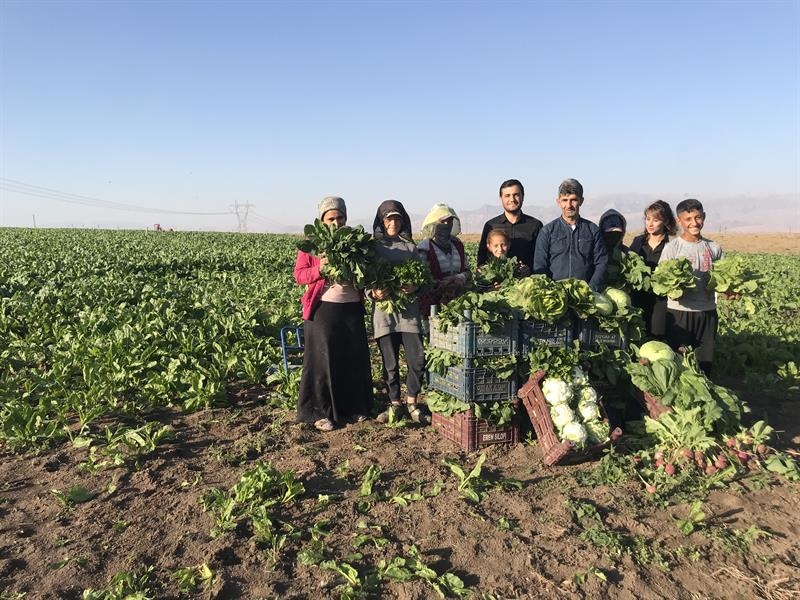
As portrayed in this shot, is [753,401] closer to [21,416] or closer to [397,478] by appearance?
[397,478]

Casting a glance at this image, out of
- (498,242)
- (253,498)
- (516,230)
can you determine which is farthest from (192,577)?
(516,230)

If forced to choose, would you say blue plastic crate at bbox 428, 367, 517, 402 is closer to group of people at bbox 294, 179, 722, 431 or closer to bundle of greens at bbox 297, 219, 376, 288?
group of people at bbox 294, 179, 722, 431

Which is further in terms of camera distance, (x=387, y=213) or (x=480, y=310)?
(x=387, y=213)

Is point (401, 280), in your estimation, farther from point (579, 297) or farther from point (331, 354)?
point (579, 297)

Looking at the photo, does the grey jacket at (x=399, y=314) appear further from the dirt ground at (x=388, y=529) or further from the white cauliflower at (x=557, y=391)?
the white cauliflower at (x=557, y=391)

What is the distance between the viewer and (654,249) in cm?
590

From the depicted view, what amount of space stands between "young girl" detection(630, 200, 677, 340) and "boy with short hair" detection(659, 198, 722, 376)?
0.10m

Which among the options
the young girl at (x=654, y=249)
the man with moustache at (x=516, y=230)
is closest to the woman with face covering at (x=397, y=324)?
the man with moustache at (x=516, y=230)

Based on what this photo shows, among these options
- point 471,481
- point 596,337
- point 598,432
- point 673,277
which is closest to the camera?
point 471,481

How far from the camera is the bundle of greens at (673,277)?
5.26m

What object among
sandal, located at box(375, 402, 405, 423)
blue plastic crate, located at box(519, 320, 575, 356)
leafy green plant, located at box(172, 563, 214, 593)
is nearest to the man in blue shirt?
blue plastic crate, located at box(519, 320, 575, 356)

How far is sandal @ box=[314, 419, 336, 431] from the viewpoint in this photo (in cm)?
532

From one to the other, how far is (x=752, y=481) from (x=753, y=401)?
95.9 inches

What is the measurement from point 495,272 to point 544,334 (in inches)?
32.3
